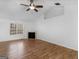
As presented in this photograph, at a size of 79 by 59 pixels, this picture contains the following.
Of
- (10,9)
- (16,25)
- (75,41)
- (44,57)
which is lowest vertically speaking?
(44,57)

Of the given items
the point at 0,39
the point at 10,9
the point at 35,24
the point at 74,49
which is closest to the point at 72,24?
the point at 74,49

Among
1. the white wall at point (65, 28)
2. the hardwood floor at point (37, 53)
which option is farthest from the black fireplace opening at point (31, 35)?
the hardwood floor at point (37, 53)

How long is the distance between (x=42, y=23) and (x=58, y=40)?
252 centimetres

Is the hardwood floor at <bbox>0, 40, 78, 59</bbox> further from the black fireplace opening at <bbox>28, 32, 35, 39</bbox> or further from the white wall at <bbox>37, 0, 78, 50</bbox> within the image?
the black fireplace opening at <bbox>28, 32, 35, 39</bbox>

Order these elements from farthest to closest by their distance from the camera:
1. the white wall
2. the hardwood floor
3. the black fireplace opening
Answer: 1. the black fireplace opening
2. the white wall
3. the hardwood floor

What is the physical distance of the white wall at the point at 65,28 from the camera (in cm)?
471

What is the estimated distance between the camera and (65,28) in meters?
5.32

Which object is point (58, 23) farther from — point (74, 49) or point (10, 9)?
point (10, 9)

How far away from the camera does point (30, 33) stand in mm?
8734

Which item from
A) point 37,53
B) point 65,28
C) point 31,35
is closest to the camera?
point 37,53

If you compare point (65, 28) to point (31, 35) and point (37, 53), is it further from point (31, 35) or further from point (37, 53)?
point (31, 35)

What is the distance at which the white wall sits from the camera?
4711mm

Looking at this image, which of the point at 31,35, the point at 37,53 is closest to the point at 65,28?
the point at 37,53

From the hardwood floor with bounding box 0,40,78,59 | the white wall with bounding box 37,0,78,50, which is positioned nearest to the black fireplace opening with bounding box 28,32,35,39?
the white wall with bounding box 37,0,78,50
